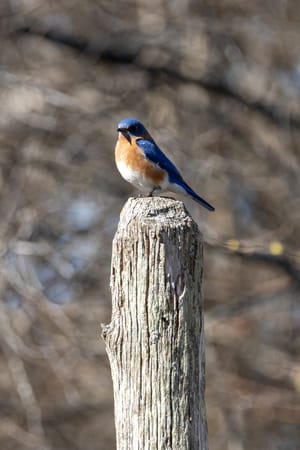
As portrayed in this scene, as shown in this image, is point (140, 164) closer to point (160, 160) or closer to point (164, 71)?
point (160, 160)

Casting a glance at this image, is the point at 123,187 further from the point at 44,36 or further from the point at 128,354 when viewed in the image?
the point at 128,354

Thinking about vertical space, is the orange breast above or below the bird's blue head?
below

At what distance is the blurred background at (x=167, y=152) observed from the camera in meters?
8.95

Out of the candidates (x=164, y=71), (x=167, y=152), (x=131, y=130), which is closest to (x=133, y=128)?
(x=131, y=130)

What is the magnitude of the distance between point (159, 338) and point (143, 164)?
2264mm

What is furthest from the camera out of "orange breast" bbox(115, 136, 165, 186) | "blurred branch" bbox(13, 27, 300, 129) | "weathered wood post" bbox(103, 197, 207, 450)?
"blurred branch" bbox(13, 27, 300, 129)

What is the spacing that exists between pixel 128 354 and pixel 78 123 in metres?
6.62

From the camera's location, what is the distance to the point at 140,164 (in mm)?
5016

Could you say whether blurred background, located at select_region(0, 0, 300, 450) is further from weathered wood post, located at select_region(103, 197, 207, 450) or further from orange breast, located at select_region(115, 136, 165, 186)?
weathered wood post, located at select_region(103, 197, 207, 450)

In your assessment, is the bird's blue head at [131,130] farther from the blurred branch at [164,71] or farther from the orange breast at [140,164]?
the blurred branch at [164,71]

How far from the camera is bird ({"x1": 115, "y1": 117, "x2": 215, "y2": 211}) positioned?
5030mm

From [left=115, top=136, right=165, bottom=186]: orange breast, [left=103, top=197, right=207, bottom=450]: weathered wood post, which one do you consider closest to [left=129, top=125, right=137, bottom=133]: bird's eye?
[left=115, top=136, right=165, bottom=186]: orange breast

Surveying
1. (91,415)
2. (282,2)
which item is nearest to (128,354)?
(282,2)

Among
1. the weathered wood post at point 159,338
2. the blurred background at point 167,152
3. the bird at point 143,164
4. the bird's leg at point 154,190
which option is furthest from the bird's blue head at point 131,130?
the blurred background at point 167,152
